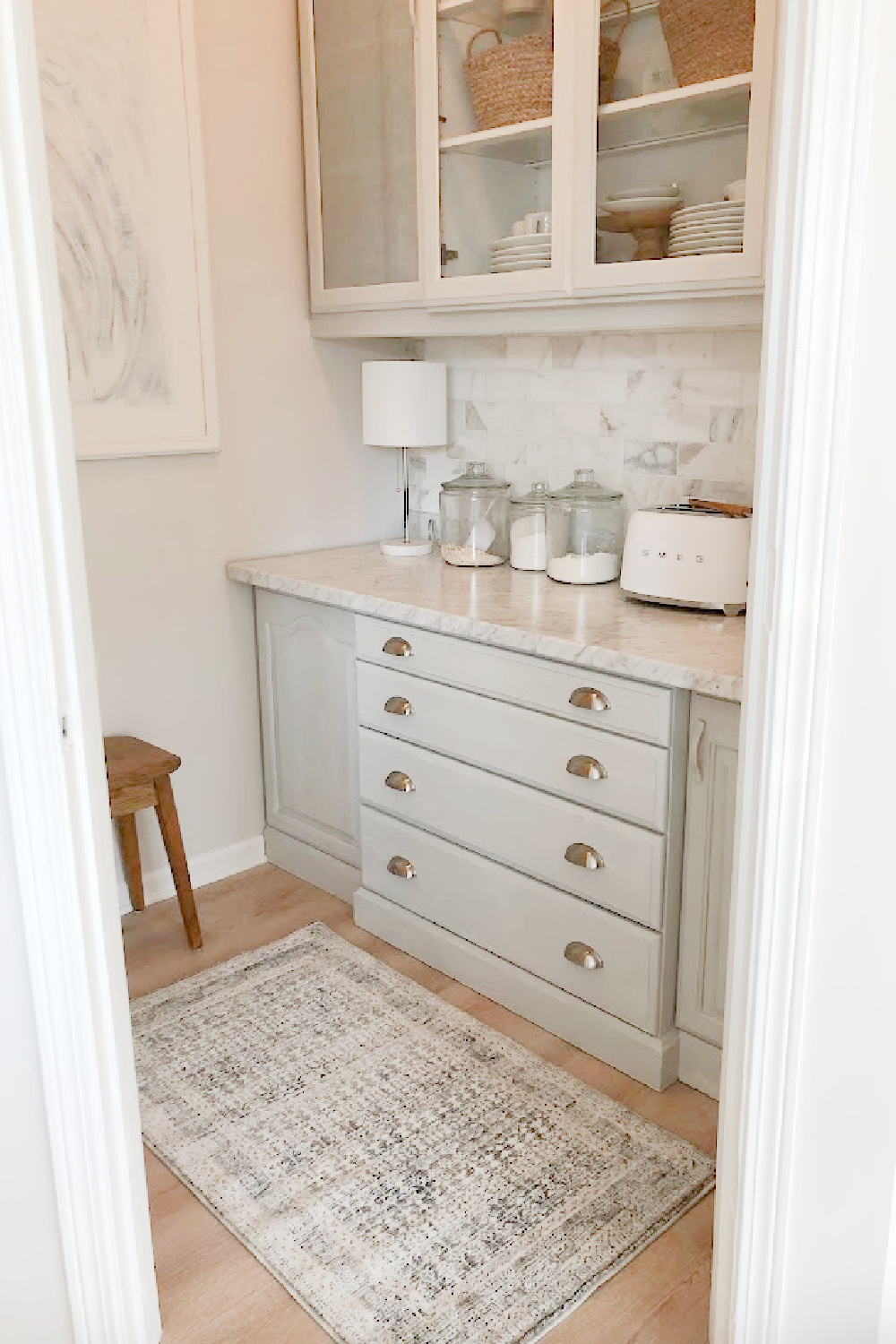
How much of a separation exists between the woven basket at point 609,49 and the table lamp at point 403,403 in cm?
88

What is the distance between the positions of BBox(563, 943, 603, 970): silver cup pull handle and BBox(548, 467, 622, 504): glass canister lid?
3.38 feet

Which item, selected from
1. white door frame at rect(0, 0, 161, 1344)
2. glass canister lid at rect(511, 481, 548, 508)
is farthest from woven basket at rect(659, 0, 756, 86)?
white door frame at rect(0, 0, 161, 1344)

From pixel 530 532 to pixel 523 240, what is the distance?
688 millimetres

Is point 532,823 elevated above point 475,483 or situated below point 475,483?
below

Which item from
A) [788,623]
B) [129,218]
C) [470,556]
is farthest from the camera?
[470,556]

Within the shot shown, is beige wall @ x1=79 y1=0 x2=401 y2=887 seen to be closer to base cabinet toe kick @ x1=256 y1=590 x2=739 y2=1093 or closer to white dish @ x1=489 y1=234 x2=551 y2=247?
base cabinet toe kick @ x1=256 y1=590 x2=739 y2=1093

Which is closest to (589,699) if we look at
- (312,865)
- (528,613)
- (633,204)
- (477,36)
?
(528,613)

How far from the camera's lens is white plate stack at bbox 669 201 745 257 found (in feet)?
6.76

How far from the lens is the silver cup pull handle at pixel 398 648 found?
252 centimetres

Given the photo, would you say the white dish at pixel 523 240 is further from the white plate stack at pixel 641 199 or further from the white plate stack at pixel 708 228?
the white plate stack at pixel 708 228

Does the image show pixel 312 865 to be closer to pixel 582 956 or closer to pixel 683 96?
pixel 582 956

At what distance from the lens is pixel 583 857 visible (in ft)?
7.25

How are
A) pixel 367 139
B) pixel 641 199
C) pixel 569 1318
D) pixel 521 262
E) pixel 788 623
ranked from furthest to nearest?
pixel 367 139
pixel 521 262
pixel 641 199
pixel 569 1318
pixel 788 623

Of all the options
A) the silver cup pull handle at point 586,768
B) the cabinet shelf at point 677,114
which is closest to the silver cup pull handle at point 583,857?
the silver cup pull handle at point 586,768
